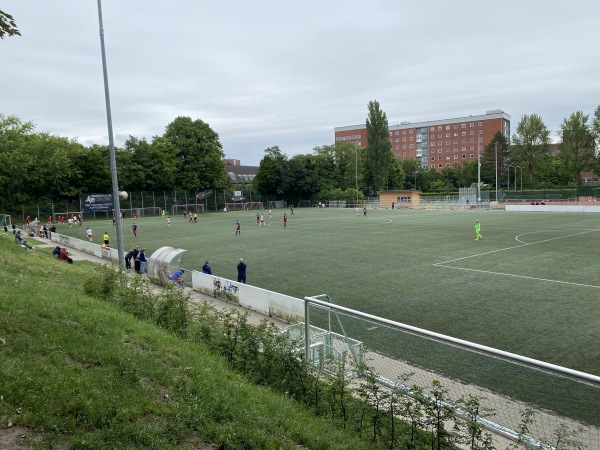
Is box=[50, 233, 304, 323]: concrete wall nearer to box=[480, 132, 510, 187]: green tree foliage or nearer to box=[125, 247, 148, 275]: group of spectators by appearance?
box=[125, 247, 148, 275]: group of spectators

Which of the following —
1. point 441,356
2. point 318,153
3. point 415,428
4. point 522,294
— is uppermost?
point 318,153

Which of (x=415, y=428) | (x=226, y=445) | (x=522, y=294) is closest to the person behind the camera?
(x=226, y=445)

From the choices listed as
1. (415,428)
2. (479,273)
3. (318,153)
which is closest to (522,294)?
(479,273)

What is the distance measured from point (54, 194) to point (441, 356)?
7287 cm

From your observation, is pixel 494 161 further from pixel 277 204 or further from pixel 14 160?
pixel 14 160

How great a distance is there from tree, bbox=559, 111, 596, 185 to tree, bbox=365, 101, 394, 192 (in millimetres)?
35683

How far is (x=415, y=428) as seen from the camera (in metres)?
5.22

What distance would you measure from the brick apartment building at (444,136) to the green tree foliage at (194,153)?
65878 millimetres

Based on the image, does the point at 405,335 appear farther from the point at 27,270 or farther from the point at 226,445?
the point at 27,270

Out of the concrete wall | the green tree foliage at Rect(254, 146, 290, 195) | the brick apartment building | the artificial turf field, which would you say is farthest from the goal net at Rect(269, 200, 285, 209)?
the concrete wall

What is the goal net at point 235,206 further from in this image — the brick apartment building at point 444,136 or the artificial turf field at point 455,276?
the brick apartment building at point 444,136

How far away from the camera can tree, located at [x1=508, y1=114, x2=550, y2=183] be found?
95812mm

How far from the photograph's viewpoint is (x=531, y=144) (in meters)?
97.1

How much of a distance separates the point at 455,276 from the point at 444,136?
429 ft
